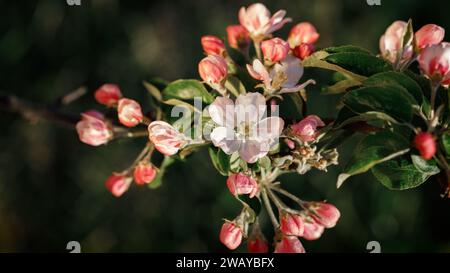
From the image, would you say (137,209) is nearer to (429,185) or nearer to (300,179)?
(300,179)

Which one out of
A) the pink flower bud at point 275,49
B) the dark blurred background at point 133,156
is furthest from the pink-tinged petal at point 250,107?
the dark blurred background at point 133,156

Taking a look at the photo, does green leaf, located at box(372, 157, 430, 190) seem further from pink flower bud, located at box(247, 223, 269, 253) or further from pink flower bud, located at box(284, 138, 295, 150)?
pink flower bud, located at box(247, 223, 269, 253)

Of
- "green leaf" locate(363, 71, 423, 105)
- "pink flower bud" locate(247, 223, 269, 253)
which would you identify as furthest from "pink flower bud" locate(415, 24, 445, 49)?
"pink flower bud" locate(247, 223, 269, 253)
